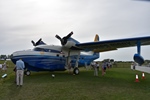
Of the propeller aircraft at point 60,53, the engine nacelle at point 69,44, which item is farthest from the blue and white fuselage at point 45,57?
the engine nacelle at point 69,44

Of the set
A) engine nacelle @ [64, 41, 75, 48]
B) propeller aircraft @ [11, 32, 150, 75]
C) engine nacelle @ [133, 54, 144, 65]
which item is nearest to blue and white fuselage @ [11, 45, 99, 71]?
propeller aircraft @ [11, 32, 150, 75]

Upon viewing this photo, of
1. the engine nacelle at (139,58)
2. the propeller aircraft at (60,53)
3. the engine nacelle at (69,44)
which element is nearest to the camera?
the engine nacelle at (139,58)

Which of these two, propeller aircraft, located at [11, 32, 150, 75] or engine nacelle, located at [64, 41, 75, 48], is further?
engine nacelle, located at [64, 41, 75, 48]

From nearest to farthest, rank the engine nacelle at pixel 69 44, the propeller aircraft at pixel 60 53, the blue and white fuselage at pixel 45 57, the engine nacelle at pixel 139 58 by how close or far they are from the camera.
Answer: the engine nacelle at pixel 139 58, the propeller aircraft at pixel 60 53, the blue and white fuselage at pixel 45 57, the engine nacelle at pixel 69 44

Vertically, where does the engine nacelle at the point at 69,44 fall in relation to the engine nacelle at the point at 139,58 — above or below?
above

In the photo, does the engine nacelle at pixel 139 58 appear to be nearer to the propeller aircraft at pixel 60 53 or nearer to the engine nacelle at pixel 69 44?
the propeller aircraft at pixel 60 53

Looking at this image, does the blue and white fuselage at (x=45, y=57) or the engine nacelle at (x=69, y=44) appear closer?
the blue and white fuselage at (x=45, y=57)

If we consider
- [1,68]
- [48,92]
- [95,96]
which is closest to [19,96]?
[48,92]

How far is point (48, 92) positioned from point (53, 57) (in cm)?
924

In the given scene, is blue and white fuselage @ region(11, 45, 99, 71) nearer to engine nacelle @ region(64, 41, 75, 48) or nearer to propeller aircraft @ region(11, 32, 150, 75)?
propeller aircraft @ region(11, 32, 150, 75)

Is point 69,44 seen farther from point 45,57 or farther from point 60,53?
point 45,57

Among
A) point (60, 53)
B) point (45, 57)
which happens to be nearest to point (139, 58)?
point (60, 53)

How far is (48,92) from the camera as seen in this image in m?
9.41

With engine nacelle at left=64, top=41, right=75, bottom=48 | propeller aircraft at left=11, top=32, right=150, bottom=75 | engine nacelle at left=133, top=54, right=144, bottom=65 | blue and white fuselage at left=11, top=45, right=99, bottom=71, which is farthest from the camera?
engine nacelle at left=64, top=41, right=75, bottom=48
